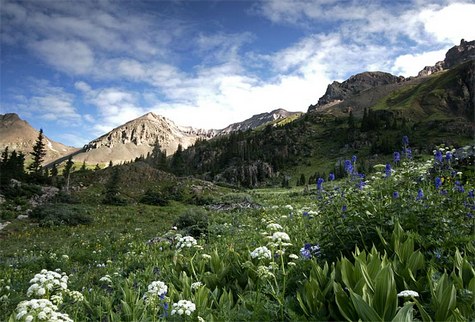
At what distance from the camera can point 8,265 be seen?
1163cm

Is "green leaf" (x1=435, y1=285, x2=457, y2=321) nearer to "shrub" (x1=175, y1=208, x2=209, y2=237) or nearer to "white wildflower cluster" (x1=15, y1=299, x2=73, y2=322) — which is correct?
"white wildflower cluster" (x1=15, y1=299, x2=73, y2=322)

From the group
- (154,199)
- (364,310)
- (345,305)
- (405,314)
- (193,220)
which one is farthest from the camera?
(154,199)

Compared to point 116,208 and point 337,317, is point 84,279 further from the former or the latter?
point 116,208

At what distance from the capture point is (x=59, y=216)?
24.2 m

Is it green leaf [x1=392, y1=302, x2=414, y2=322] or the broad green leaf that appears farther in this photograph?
the broad green leaf

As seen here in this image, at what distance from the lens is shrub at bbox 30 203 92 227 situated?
2315cm

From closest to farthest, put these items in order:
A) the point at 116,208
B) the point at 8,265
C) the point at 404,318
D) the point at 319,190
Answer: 1. the point at 404,318
2. the point at 319,190
3. the point at 8,265
4. the point at 116,208

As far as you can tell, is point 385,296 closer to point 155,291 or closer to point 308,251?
point 308,251

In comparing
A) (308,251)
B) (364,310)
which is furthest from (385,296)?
(308,251)

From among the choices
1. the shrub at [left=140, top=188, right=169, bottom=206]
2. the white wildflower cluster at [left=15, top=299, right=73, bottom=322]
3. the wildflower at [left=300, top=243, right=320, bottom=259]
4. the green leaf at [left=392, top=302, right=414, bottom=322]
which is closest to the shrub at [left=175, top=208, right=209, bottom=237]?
the wildflower at [left=300, top=243, right=320, bottom=259]

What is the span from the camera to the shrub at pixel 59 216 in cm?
2315

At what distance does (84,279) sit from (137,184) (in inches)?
1422

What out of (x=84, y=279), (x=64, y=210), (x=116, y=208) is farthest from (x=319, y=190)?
(x=116, y=208)

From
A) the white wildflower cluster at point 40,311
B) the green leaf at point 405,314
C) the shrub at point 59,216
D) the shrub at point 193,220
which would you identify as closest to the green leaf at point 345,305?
the green leaf at point 405,314
